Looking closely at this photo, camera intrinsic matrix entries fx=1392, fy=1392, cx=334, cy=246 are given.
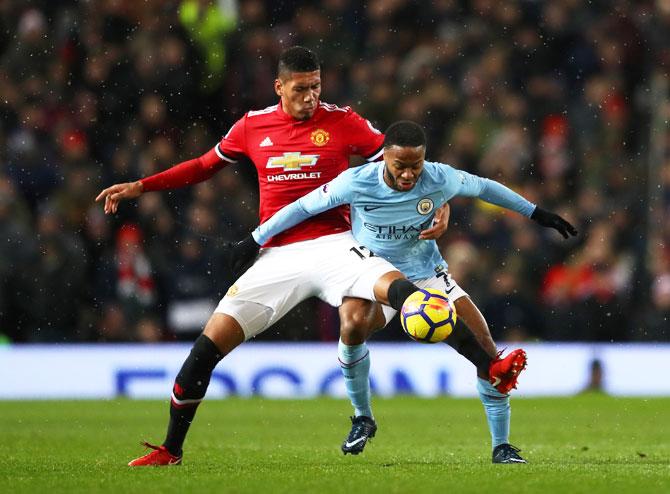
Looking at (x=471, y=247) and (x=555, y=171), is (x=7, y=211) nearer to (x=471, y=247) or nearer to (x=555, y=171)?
(x=471, y=247)

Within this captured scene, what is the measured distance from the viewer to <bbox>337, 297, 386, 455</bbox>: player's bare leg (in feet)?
28.3

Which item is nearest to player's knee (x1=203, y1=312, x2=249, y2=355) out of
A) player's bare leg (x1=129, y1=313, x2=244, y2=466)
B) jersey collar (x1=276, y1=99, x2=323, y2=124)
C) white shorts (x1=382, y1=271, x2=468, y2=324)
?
player's bare leg (x1=129, y1=313, x2=244, y2=466)

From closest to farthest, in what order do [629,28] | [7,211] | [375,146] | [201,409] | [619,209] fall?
[375,146] < [201,409] < [7,211] < [619,209] < [629,28]

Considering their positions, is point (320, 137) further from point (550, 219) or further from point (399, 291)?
point (550, 219)

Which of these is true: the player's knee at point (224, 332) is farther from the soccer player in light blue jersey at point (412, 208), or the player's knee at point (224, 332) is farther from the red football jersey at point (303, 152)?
the red football jersey at point (303, 152)

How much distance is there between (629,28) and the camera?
17531mm

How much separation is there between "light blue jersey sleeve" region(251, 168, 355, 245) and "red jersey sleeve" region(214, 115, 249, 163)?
661mm

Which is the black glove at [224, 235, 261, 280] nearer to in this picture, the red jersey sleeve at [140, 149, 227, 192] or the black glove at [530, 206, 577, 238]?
the red jersey sleeve at [140, 149, 227, 192]

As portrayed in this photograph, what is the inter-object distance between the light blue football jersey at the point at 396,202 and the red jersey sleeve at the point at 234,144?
2.06ft

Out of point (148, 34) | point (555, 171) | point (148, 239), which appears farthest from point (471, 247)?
point (148, 34)

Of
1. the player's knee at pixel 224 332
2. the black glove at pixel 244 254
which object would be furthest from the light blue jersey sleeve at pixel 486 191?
the player's knee at pixel 224 332

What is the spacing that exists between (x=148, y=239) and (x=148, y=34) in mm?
2708

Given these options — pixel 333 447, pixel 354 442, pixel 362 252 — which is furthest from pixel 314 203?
pixel 333 447

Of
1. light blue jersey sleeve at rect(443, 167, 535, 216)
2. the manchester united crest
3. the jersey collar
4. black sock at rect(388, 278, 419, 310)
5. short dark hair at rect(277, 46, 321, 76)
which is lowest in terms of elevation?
black sock at rect(388, 278, 419, 310)
